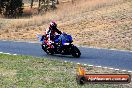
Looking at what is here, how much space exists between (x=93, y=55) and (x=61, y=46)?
1787 mm

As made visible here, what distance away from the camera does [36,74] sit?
15.0 meters

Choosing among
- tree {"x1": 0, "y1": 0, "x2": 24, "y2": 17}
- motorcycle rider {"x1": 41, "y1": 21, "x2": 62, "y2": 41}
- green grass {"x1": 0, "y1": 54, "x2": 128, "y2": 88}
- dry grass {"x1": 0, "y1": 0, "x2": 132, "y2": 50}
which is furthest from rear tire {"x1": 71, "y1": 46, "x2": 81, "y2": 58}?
tree {"x1": 0, "y1": 0, "x2": 24, "y2": 17}

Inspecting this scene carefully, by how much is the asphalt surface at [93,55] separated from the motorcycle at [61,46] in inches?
11.0

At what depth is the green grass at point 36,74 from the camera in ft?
42.7

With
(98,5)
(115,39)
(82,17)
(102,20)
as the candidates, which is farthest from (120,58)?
(98,5)

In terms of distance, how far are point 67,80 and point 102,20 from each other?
2416cm

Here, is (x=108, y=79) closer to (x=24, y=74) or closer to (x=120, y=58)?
(x=24, y=74)

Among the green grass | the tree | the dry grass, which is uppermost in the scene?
the green grass

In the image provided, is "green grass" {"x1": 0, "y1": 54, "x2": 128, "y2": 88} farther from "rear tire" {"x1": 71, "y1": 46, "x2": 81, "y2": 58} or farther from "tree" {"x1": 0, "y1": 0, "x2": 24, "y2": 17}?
"tree" {"x1": 0, "y1": 0, "x2": 24, "y2": 17}

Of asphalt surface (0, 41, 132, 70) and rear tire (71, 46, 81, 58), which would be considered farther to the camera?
rear tire (71, 46, 81, 58)

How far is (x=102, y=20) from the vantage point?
3753cm

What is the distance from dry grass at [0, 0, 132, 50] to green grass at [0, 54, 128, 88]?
8545 millimetres

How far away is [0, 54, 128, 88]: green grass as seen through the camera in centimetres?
1300

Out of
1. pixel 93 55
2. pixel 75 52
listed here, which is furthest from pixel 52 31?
pixel 93 55
